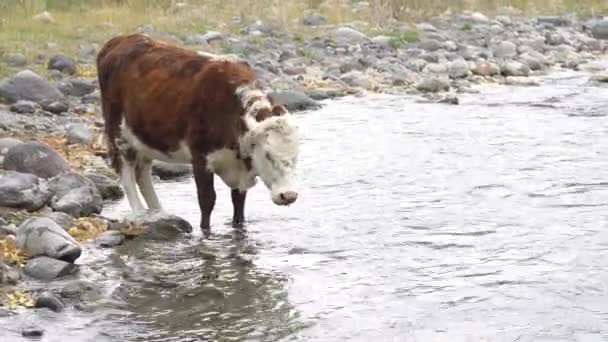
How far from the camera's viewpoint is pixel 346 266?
8266 millimetres

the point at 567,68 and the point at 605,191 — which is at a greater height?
the point at 605,191

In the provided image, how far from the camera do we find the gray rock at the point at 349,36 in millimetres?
23406

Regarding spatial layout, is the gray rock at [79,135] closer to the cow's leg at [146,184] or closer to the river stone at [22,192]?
the cow's leg at [146,184]

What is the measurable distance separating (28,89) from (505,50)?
40.2ft

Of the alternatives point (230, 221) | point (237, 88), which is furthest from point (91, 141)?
point (237, 88)

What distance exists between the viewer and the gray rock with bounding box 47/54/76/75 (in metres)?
17.1

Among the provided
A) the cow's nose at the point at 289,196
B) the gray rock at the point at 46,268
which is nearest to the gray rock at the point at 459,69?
the cow's nose at the point at 289,196

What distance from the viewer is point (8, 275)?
744 centimetres

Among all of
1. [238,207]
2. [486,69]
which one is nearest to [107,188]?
[238,207]

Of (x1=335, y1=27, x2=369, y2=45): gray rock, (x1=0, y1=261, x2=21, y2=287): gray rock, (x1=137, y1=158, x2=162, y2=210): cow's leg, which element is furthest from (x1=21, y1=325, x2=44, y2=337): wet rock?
(x1=335, y1=27, x2=369, y2=45): gray rock

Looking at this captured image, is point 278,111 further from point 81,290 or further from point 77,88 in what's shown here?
point 77,88

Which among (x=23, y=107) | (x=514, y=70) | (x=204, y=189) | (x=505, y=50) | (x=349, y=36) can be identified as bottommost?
(x=505, y=50)

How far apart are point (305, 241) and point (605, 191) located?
336cm

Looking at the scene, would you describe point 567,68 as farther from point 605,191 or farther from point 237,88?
point 237,88
